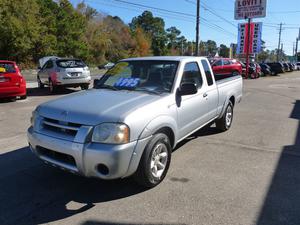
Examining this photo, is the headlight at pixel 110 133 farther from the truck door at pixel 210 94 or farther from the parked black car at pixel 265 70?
the parked black car at pixel 265 70

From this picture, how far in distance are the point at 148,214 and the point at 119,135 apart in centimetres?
96

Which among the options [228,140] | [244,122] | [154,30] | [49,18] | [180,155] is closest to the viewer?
[180,155]

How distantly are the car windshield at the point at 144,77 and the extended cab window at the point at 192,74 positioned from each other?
0.22 meters

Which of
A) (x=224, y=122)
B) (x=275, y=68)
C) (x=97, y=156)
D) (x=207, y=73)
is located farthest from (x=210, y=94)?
(x=275, y=68)

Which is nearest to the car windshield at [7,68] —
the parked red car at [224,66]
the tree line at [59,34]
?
the parked red car at [224,66]

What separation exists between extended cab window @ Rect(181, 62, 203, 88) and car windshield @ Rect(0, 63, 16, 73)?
8039 mm

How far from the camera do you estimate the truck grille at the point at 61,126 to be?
353 cm

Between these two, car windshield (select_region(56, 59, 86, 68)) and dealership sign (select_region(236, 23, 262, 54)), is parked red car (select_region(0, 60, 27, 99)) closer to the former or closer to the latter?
car windshield (select_region(56, 59, 86, 68))

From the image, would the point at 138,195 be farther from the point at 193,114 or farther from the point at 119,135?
the point at 193,114

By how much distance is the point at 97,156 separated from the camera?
333 cm

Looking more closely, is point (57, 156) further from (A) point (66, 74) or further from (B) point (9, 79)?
(A) point (66, 74)

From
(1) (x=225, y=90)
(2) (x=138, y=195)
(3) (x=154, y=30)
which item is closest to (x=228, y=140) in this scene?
(1) (x=225, y=90)

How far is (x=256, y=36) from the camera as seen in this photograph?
33.1 meters

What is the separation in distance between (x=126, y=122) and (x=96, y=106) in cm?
57
